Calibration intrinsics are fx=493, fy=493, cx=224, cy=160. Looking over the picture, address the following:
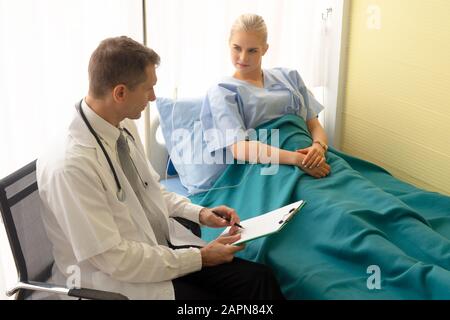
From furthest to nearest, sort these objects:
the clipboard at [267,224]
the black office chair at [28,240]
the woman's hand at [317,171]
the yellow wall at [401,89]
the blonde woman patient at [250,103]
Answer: the yellow wall at [401,89], the blonde woman patient at [250,103], the woman's hand at [317,171], the clipboard at [267,224], the black office chair at [28,240]

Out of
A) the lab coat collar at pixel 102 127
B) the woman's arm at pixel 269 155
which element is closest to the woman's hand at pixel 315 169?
the woman's arm at pixel 269 155

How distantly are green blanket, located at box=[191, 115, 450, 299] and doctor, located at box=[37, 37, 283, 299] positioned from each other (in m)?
0.18

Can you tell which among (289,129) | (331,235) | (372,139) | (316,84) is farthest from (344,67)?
(331,235)

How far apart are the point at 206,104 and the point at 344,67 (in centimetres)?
96

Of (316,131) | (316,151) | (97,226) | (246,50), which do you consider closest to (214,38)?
(246,50)

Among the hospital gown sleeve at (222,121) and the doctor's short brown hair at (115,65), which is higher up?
the doctor's short brown hair at (115,65)

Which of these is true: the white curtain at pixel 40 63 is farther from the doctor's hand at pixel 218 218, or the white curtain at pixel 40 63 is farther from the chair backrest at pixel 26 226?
the doctor's hand at pixel 218 218

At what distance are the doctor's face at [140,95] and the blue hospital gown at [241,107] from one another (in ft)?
2.41

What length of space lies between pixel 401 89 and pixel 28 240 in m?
1.86

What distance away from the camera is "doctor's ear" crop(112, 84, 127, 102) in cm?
133

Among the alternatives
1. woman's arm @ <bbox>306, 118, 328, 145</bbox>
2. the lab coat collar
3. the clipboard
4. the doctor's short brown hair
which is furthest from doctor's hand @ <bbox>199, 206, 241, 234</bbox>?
woman's arm @ <bbox>306, 118, 328, 145</bbox>

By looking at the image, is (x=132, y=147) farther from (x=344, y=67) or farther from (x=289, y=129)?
(x=344, y=67)

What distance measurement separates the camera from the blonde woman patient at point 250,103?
2049mm

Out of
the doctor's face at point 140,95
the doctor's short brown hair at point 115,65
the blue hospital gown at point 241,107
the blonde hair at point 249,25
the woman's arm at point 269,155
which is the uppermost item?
the blonde hair at point 249,25
